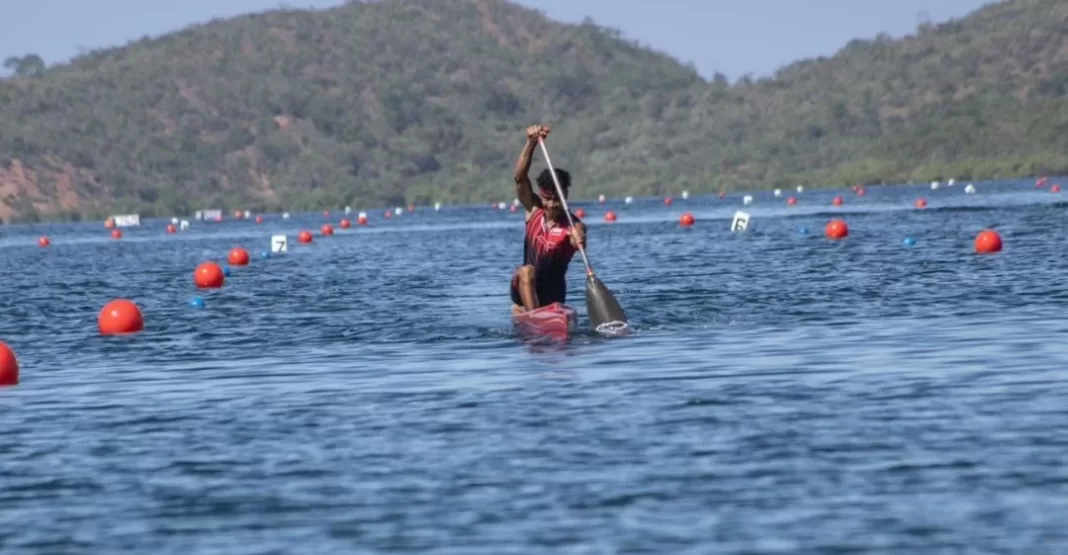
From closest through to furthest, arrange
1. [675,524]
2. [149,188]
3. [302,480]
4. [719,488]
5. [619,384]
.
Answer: [675,524]
[719,488]
[302,480]
[619,384]
[149,188]

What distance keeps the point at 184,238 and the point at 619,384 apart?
68075 millimetres

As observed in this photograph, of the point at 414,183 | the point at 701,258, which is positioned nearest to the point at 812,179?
the point at 414,183

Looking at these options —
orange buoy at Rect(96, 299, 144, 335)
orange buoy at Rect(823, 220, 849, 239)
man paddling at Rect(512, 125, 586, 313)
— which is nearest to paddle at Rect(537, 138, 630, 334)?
man paddling at Rect(512, 125, 586, 313)

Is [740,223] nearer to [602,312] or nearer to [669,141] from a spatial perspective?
[602,312]

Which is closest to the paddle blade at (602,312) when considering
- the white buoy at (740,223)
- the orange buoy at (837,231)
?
the orange buoy at (837,231)

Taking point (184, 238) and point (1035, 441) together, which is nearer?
point (1035, 441)

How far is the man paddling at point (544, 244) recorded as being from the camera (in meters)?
25.4

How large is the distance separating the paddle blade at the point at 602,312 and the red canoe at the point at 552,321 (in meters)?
0.27

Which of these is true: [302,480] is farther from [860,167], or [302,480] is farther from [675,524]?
[860,167]

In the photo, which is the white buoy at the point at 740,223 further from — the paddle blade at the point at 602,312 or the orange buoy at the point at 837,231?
the paddle blade at the point at 602,312

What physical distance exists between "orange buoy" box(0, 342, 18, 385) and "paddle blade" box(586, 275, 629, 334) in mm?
6874

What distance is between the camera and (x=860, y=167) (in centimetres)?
14075

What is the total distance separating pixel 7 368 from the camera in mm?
21859

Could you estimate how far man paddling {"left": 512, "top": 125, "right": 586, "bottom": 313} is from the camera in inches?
1000
